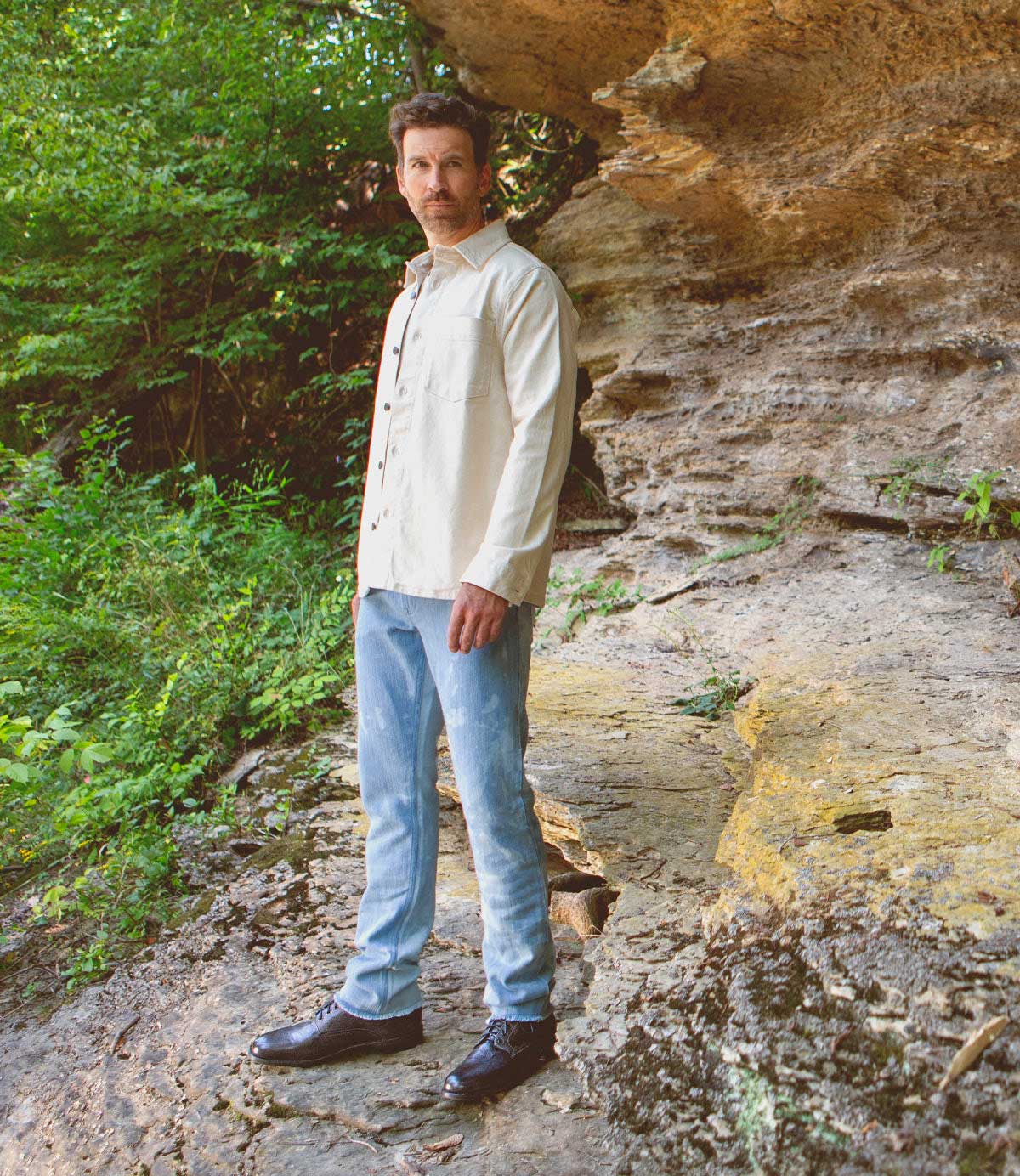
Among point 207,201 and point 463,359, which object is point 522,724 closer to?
point 463,359

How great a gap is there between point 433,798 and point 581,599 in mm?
3050

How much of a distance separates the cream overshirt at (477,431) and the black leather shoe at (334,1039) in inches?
41.5

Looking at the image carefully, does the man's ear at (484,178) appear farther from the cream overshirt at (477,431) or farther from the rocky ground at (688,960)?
the rocky ground at (688,960)

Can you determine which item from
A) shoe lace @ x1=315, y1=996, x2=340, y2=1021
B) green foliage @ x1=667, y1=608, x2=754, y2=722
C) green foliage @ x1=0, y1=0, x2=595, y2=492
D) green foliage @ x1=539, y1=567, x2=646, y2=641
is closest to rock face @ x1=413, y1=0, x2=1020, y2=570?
green foliage @ x1=539, y1=567, x2=646, y2=641

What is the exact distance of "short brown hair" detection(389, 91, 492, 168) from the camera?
2.29 meters

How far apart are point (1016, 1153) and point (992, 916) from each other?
0.46 meters

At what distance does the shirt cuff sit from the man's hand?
0.04 ft

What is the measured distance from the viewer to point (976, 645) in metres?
3.55

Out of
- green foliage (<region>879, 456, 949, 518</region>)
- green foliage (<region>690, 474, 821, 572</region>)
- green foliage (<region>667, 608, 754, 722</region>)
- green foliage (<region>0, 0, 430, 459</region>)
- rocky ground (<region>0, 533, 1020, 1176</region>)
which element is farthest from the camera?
green foliage (<region>0, 0, 430, 459</region>)

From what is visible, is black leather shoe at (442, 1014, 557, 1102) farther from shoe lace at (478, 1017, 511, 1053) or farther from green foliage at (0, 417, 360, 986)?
green foliage at (0, 417, 360, 986)

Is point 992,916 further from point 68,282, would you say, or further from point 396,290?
point 68,282

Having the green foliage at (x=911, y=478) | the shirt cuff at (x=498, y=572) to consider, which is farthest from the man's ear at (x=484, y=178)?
the green foliage at (x=911, y=478)

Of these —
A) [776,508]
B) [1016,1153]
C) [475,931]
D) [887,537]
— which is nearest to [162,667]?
[475,931]

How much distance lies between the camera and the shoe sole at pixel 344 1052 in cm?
240
